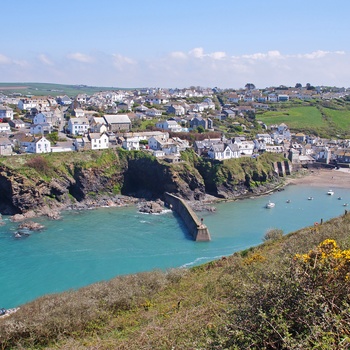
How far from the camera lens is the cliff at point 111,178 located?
144 feet

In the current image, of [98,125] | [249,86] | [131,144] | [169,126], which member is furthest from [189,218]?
[249,86]

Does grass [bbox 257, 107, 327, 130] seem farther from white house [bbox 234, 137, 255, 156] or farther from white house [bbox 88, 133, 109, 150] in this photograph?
white house [bbox 88, 133, 109, 150]

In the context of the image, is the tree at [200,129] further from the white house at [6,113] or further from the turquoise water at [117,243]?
the white house at [6,113]

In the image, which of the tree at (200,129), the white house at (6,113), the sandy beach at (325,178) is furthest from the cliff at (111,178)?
the white house at (6,113)

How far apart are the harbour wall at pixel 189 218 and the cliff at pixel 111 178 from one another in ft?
7.49

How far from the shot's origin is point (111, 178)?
2010 inches

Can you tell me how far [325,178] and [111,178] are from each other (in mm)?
33705

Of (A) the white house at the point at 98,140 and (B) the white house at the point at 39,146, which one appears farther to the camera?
(A) the white house at the point at 98,140

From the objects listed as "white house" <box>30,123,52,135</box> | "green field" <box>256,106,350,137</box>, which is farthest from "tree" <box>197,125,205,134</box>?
"green field" <box>256,106,350,137</box>

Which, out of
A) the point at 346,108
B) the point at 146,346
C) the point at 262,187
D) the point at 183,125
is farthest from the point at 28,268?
the point at 346,108

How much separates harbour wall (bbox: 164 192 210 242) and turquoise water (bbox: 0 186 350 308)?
693 millimetres

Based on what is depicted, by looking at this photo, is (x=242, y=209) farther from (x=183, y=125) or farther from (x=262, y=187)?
(x=183, y=125)

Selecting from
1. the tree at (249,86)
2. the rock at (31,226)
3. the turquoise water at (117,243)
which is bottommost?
the turquoise water at (117,243)

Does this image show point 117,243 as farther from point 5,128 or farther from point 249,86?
point 249,86
